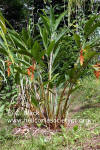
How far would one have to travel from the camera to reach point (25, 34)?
1806 millimetres

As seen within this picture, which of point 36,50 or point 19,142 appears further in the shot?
point 19,142

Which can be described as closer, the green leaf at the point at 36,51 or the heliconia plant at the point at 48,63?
the green leaf at the point at 36,51

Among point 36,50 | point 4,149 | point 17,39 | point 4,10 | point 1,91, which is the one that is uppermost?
point 4,10

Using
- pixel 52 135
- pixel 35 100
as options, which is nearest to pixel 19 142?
pixel 52 135

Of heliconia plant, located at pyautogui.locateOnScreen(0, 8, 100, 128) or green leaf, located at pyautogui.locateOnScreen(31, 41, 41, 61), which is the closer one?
green leaf, located at pyautogui.locateOnScreen(31, 41, 41, 61)

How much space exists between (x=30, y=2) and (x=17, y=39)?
10.7 ft

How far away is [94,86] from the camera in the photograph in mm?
2980

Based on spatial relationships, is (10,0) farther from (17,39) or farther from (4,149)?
(4,149)

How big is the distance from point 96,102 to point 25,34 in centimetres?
129

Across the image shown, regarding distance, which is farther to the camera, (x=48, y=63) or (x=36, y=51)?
(x=48, y=63)

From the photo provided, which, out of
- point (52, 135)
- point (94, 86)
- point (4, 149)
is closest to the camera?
point (4, 149)

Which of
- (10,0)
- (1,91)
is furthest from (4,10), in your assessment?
(1,91)

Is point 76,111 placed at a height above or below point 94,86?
below

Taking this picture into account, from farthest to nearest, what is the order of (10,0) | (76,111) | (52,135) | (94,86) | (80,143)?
(10,0) → (94,86) → (76,111) → (52,135) → (80,143)
